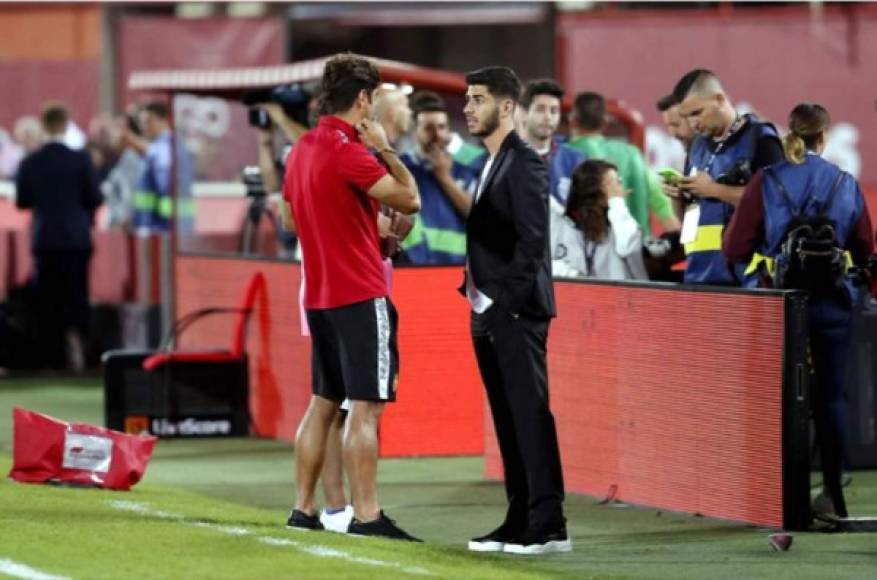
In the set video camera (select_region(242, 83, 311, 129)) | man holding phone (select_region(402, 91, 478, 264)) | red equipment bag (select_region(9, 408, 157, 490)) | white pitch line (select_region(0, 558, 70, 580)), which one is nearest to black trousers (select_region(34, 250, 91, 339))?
video camera (select_region(242, 83, 311, 129))

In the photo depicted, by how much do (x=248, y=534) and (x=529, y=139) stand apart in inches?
175

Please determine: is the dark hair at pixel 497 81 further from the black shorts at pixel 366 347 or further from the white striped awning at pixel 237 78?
the white striped awning at pixel 237 78

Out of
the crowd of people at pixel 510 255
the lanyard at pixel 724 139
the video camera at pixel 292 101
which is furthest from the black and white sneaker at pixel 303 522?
the video camera at pixel 292 101

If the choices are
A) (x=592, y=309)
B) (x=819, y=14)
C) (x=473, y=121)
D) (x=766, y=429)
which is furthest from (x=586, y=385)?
(x=819, y=14)

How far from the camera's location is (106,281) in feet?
68.2

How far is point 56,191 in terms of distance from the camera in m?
19.8

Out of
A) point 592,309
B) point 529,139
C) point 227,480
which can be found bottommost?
point 227,480

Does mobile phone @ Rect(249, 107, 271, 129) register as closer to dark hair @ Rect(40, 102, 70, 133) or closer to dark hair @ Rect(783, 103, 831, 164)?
dark hair @ Rect(40, 102, 70, 133)

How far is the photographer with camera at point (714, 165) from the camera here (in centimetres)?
1099

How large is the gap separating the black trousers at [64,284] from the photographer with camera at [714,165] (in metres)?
9.30

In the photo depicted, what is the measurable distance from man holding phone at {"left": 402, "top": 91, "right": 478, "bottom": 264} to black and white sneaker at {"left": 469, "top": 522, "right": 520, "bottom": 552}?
3950 millimetres

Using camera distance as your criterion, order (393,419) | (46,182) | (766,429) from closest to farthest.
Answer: (766,429) < (393,419) < (46,182)

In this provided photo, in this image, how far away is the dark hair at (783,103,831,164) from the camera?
429 inches

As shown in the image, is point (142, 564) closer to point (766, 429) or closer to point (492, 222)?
point (492, 222)
